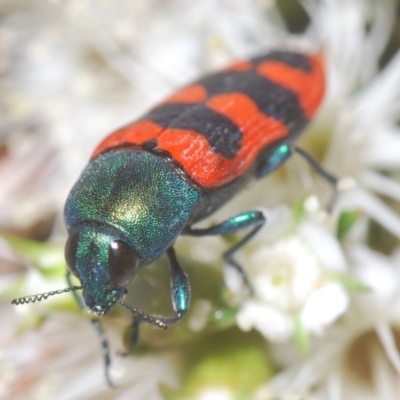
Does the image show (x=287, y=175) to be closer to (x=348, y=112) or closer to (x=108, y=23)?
(x=348, y=112)

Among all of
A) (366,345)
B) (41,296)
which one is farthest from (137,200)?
(366,345)

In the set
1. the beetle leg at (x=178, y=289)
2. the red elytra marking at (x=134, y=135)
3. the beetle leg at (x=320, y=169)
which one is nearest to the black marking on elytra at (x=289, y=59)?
the beetle leg at (x=320, y=169)

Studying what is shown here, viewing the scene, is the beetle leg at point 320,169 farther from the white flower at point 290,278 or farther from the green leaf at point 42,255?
the green leaf at point 42,255

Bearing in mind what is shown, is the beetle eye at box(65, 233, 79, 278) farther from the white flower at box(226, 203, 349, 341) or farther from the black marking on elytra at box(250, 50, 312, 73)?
the black marking on elytra at box(250, 50, 312, 73)

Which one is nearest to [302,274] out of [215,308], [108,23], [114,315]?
[215,308]

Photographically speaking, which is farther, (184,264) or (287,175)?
(287,175)

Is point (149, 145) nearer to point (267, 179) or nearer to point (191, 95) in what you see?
point (191, 95)

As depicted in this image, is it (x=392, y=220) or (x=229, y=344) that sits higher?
(x=392, y=220)
